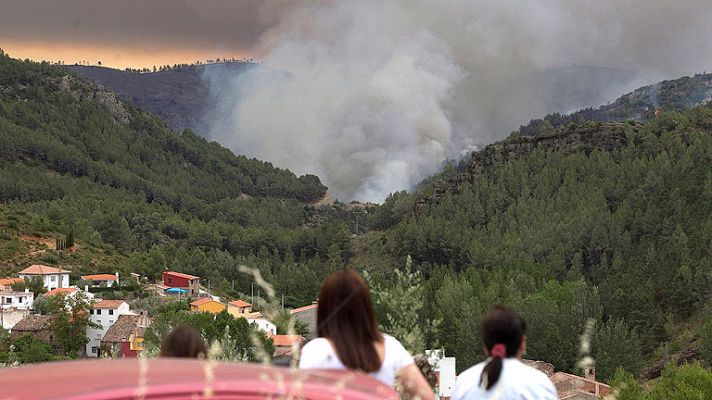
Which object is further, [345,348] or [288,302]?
[288,302]

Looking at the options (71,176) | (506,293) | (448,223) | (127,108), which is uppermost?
(127,108)

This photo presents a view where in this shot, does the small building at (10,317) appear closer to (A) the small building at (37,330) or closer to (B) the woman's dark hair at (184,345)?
(A) the small building at (37,330)

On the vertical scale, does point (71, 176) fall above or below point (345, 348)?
above

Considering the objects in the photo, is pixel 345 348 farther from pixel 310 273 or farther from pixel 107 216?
pixel 107 216

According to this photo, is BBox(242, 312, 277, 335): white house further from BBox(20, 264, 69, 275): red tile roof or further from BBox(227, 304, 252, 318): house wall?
BBox(20, 264, 69, 275): red tile roof

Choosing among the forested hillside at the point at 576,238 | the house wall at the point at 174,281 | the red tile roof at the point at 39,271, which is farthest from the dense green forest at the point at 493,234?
the red tile roof at the point at 39,271

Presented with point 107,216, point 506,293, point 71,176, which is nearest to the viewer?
point 506,293

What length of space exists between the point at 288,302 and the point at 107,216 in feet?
109

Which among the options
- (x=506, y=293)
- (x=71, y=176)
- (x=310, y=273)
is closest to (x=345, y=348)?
(x=506, y=293)

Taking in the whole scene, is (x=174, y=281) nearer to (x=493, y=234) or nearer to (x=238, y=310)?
(x=238, y=310)

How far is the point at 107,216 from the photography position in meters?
93.4

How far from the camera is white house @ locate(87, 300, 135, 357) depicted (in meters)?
48.4

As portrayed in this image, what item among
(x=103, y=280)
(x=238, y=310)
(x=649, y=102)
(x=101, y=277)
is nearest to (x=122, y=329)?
(x=238, y=310)

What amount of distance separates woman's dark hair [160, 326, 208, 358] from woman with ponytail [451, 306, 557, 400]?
1258mm
